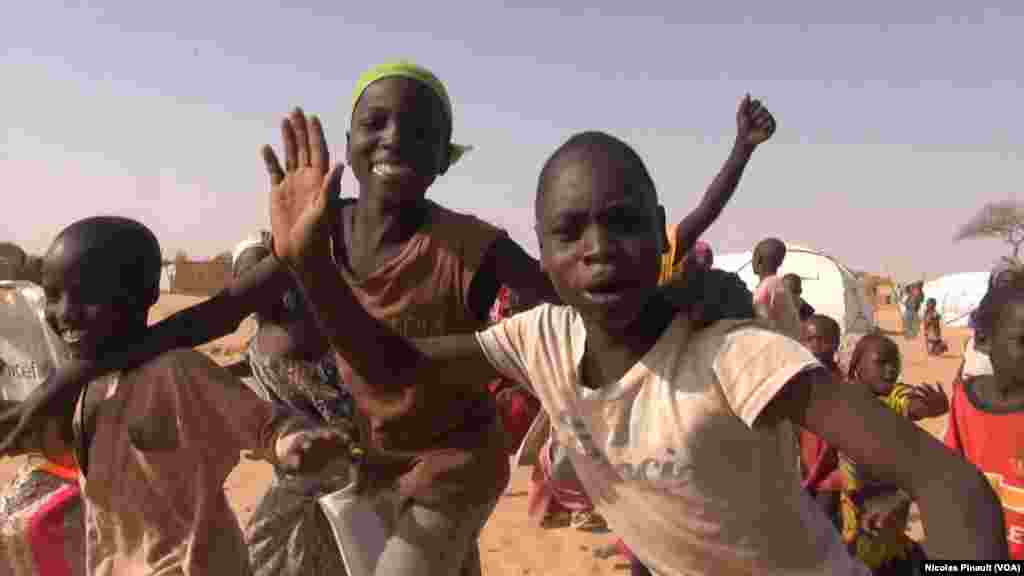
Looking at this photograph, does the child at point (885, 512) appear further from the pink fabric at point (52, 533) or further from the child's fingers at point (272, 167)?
the pink fabric at point (52, 533)

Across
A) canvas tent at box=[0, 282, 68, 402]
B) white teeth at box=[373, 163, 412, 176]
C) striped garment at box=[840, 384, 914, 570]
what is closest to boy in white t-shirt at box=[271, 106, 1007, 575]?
white teeth at box=[373, 163, 412, 176]

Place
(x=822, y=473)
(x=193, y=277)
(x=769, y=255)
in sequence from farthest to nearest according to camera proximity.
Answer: (x=193, y=277), (x=769, y=255), (x=822, y=473)

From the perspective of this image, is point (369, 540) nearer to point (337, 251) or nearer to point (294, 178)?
point (337, 251)

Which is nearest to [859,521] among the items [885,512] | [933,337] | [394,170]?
[885,512]

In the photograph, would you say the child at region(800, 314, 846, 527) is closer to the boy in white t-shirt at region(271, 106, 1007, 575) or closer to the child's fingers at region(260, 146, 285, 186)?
the boy in white t-shirt at region(271, 106, 1007, 575)

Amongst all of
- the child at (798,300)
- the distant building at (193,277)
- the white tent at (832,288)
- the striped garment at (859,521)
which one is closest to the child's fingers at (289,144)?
the striped garment at (859,521)

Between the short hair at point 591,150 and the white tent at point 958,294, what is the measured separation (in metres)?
26.8

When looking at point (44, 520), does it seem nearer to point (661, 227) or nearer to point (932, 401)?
point (661, 227)

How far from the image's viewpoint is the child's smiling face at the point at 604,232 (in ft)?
4.52

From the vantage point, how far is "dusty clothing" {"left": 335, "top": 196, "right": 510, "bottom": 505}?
6.44 feet

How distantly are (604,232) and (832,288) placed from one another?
1501cm

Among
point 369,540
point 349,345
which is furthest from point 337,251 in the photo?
point 369,540

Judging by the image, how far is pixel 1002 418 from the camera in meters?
2.52

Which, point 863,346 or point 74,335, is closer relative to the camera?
point 74,335
